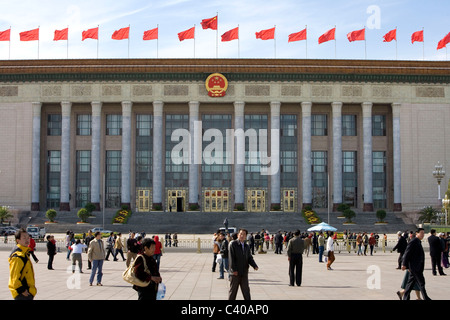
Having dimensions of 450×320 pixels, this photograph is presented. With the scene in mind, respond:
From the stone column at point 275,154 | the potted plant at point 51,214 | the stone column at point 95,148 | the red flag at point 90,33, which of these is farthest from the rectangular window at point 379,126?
the potted plant at point 51,214

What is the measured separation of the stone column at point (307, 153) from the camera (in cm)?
7269

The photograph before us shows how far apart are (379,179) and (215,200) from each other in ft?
64.3

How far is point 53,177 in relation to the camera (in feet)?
247

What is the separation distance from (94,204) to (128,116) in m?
10.7

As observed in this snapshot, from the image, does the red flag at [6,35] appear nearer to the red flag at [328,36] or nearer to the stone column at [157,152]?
the stone column at [157,152]

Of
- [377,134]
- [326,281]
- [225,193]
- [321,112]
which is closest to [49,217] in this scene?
[225,193]

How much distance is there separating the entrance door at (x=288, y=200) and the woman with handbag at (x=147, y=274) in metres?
64.9

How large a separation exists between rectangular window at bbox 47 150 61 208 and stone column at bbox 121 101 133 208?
332 inches

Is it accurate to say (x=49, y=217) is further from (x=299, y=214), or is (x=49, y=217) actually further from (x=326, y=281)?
(x=326, y=281)

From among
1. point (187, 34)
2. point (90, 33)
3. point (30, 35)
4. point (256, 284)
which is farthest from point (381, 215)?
point (256, 284)

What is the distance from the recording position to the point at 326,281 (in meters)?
21.8

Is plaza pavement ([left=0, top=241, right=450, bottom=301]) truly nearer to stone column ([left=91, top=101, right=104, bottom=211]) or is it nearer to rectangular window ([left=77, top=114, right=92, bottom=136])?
stone column ([left=91, top=101, right=104, bottom=211])

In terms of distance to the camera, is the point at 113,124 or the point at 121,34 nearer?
the point at 121,34

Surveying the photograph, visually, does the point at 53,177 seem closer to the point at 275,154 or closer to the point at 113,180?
the point at 113,180
